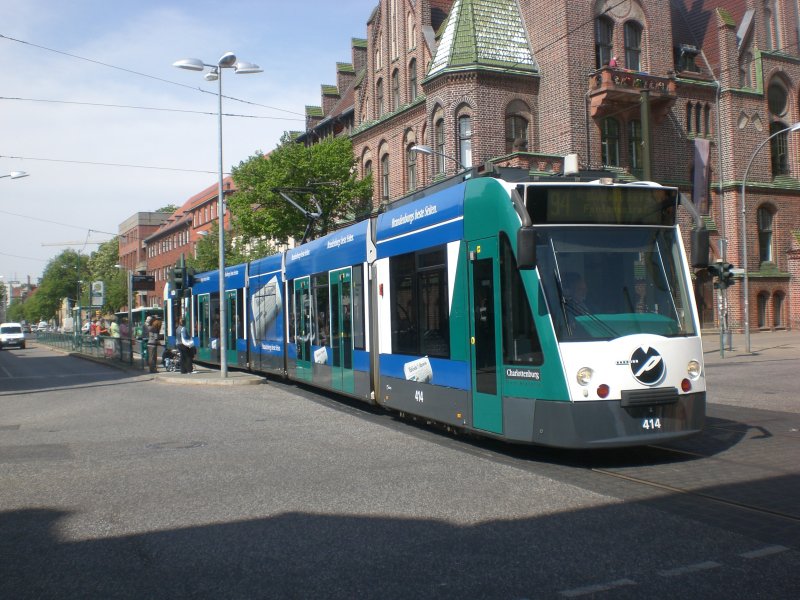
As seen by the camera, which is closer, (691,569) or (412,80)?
(691,569)

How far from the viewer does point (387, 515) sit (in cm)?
656

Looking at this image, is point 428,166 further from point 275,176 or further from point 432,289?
point 432,289

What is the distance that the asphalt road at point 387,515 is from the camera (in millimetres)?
4953

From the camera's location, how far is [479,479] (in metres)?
7.89

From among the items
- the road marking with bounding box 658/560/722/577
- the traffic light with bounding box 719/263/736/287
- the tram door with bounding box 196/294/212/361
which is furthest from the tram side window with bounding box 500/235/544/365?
the tram door with bounding box 196/294/212/361

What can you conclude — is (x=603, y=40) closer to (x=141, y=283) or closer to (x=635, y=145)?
(x=635, y=145)

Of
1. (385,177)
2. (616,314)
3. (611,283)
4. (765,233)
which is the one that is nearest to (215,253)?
(385,177)

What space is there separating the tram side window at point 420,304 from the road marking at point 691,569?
16.9ft

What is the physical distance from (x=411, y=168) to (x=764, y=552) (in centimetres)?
3569

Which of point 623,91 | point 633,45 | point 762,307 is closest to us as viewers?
point 623,91

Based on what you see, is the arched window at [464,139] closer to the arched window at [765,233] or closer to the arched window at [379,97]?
the arched window at [379,97]

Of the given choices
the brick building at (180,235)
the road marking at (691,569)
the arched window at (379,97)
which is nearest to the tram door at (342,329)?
the road marking at (691,569)

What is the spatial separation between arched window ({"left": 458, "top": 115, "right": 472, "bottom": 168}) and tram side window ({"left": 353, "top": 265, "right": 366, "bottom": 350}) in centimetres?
2120

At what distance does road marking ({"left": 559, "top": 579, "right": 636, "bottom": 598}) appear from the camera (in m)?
4.64
